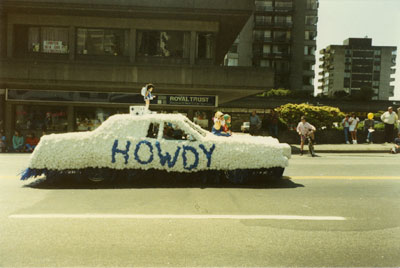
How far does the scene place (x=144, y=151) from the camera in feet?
28.4

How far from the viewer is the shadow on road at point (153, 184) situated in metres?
8.61

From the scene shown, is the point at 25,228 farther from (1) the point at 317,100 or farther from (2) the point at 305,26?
(2) the point at 305,26

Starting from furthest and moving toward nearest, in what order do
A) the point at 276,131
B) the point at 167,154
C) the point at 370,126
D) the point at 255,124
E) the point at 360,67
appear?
the point at 360,67, the point at 370,126, the point at 276,131, the point at 255,124, the point at 167,154

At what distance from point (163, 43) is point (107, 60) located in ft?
12.5

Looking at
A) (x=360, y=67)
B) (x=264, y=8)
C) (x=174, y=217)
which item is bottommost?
(x=174, y=217)

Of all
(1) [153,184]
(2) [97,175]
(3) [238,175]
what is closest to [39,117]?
(2) [97,175]

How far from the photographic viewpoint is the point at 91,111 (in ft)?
83.0

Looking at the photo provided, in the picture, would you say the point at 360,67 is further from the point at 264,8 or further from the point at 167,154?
the point at 167,154

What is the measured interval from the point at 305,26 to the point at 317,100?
72.8 ft

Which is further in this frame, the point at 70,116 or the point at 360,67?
the point at 360,67

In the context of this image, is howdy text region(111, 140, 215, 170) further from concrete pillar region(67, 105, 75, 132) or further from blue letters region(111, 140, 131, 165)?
concrete pillar region(67, 105, 75, 132)

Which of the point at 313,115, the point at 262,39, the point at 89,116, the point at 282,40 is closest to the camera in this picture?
the point at 313,115

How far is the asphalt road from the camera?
438cm

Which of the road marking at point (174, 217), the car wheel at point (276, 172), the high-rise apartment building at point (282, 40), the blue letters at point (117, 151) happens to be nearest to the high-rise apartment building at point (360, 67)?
the high-rise apartment building at point (282, 40)
